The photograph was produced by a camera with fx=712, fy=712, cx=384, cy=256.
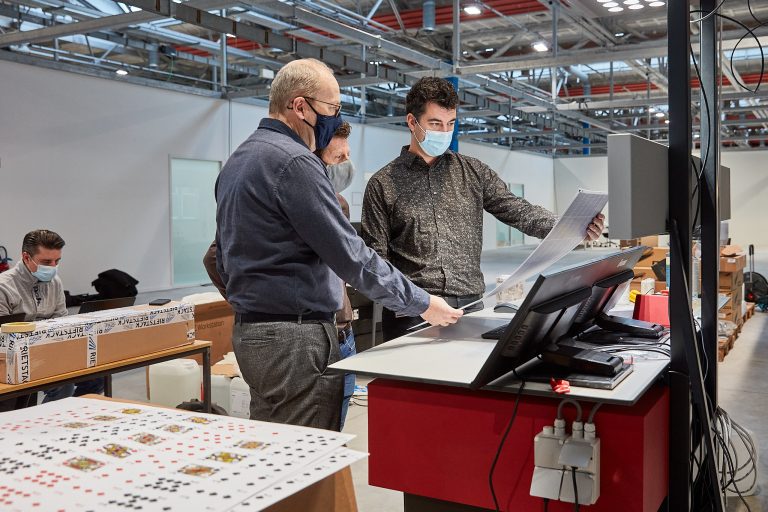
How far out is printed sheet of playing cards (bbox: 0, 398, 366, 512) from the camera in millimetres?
901

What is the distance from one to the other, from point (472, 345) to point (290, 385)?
0.47 meters

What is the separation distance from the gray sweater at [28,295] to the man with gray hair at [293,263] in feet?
7.51

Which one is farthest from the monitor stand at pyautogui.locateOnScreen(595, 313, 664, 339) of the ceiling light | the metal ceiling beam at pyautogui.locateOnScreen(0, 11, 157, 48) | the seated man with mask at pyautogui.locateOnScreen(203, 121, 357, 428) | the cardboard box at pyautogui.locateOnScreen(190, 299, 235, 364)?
the ceiling light

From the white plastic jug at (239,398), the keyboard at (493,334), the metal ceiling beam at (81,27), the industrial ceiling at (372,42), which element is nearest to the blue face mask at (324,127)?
the keyboard at (493,334)

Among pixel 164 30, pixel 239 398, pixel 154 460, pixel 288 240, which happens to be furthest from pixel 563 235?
pixel 164 30

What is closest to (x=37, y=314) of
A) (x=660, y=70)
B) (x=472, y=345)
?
(x=472, y=345)

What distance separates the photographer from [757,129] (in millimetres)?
17766

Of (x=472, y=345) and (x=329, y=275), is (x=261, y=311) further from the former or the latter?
(x=472, y=345)

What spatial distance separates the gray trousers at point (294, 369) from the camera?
176cm

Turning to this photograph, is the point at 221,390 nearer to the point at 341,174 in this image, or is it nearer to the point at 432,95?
the point at 341,174

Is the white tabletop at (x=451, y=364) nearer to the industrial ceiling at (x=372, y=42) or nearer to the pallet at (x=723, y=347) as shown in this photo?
the industrial ceiling at (x=372, y=42)

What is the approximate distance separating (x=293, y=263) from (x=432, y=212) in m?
0.76

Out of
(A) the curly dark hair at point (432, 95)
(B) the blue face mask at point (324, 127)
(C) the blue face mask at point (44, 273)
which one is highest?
(A) the curly dark hair at point (432, 95)

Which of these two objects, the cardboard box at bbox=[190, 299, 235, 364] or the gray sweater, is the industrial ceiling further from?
the gray sweater
